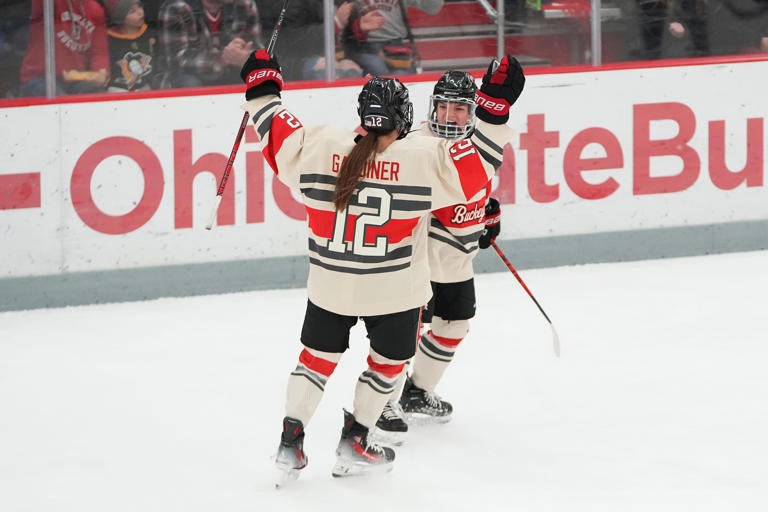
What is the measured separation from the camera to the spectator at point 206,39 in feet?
16.5

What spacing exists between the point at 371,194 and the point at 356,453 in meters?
0.68

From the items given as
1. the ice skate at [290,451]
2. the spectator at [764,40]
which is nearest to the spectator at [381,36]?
the spectator at [764,40]

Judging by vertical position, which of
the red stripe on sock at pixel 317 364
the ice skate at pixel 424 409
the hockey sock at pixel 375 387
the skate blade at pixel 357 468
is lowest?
the skate blade at pixel 357 468

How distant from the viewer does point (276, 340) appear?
4387 mm

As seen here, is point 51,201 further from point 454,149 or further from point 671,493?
point 671,493

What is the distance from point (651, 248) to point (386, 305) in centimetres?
308

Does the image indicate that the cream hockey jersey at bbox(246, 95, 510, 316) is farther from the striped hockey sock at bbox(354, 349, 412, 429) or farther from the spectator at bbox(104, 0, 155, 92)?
the spectator at bbox(104, 0, 155, 92)

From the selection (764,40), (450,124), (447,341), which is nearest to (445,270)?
(447,341)

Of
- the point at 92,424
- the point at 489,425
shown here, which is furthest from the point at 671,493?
the point at 92,424

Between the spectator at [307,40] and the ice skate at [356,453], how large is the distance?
2.51m

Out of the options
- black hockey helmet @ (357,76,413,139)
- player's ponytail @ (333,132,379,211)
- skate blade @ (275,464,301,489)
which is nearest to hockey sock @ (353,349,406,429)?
skate blade @ (275,464,301,489)

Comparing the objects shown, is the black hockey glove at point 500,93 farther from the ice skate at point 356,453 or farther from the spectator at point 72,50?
the spectator at point 72,50

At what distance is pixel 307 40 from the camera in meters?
5.17

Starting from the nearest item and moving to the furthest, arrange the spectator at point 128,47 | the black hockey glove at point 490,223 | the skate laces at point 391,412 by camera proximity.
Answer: the skate laces at point 391,412 → the black hockey glove at point 490,223 → the spectator at point 128,47
